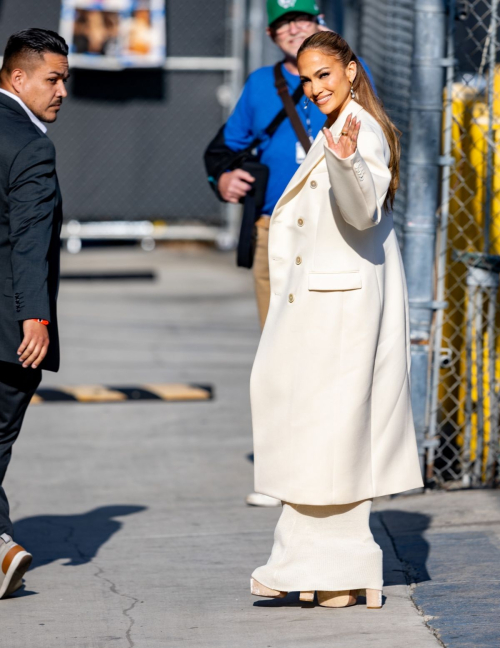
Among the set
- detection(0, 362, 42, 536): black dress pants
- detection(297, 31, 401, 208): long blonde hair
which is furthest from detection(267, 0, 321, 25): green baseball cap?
detection(0, 362, 42, 536): black dress pants

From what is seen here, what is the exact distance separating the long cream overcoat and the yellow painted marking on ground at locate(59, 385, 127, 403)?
3923 millimetres

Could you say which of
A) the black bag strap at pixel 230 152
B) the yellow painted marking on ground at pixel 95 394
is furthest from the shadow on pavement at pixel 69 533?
the yellow painted marking on ground at pixel 95 394

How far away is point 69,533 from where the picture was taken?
201 inches

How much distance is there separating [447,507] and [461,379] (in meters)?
0.71

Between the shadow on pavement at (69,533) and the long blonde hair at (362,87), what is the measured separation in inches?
83.7

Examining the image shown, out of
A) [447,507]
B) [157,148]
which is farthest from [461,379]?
[157,148]

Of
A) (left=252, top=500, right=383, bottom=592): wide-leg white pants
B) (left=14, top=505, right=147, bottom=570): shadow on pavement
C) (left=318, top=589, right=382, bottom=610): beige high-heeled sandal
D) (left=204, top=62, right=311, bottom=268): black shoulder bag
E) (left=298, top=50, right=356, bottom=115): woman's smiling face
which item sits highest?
(left=298, top=50, right=356, bottom=115): woman's smiling face

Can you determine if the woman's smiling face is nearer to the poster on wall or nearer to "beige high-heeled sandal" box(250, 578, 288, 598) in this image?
"beige high-heeled sandal" box(250, 578, 288, 598)

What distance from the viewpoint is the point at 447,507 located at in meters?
5.14

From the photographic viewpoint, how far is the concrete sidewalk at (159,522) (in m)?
3.80

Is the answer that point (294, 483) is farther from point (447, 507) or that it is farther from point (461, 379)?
point (461, 379)

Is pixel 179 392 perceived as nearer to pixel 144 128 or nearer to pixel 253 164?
pixel 253 164

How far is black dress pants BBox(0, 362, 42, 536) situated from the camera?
4.09m

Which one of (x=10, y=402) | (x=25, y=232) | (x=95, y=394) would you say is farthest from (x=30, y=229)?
(x=95, y=394)
